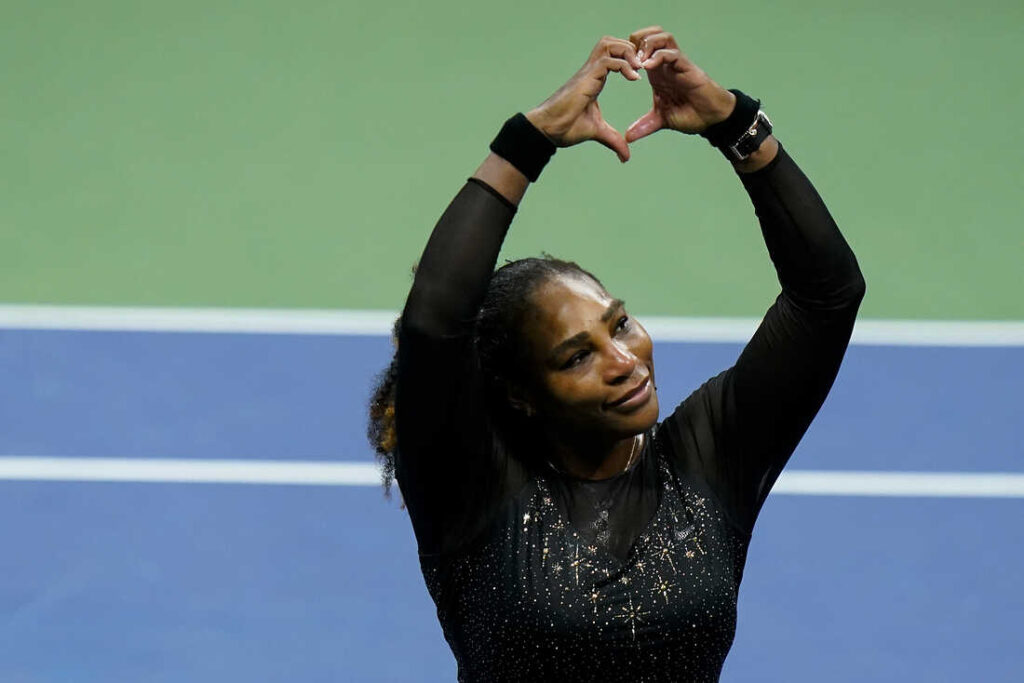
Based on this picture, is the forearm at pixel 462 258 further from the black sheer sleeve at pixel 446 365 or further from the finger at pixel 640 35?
the finger at pixel 640 35

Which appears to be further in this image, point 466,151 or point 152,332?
point 466,151

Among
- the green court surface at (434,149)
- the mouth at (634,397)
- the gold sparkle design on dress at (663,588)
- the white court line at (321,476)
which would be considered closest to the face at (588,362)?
the mouth at (634,397)

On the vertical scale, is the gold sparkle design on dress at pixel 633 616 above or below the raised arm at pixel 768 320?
below

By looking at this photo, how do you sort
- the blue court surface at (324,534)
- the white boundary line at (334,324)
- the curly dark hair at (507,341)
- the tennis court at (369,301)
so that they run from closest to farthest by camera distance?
the curly dark hair at (507,341)
the blue court surface at (324,534)
the tennis court at (369,301)
the white boundary line at (334,324)

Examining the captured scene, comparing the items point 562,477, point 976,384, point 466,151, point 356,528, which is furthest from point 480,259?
point 466,151

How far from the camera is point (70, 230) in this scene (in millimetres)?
6832

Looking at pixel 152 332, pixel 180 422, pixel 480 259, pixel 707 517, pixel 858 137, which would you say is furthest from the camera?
pixel 858 137

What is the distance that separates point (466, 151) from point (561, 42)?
940mm

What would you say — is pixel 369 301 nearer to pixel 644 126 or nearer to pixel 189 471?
pixel 189 471

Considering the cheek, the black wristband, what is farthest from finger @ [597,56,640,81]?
the cheek

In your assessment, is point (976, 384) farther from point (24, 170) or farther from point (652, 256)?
point (24, 170)

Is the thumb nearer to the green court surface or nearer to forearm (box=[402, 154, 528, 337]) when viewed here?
forearm (box=[402, 154, 528, 337])

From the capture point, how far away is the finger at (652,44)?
2.66 meters

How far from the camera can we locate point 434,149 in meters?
7.14
